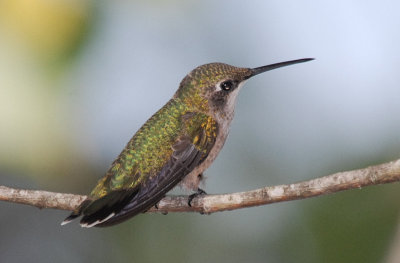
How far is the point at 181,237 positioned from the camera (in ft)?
17.2

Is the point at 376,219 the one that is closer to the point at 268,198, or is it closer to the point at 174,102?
the point at 268,198

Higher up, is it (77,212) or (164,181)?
(164,181)

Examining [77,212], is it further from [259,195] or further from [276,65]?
[276,65]

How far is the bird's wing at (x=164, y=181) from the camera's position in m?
3.29

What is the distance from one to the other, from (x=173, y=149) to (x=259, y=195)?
0.89 meters

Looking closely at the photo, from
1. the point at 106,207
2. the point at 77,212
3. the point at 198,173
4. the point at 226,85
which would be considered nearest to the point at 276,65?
the point at 226,85

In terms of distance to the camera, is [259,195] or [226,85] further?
[226,85]

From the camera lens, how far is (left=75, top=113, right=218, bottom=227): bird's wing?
3.29m

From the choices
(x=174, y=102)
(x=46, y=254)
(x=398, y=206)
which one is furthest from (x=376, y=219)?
(x=46, y=254)

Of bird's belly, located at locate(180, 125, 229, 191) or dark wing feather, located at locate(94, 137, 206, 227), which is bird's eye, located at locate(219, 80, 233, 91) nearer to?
bird's belly, located at locate(180, 125, 229, 191)

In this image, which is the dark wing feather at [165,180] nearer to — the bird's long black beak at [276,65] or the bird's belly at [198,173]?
the bird's belly at [198,173]

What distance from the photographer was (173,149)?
3994 millimetres

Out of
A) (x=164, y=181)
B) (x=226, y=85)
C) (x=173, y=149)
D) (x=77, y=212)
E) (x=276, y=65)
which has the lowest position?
(x=77, y=212)

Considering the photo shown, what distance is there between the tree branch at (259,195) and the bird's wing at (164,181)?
197 millimetres
